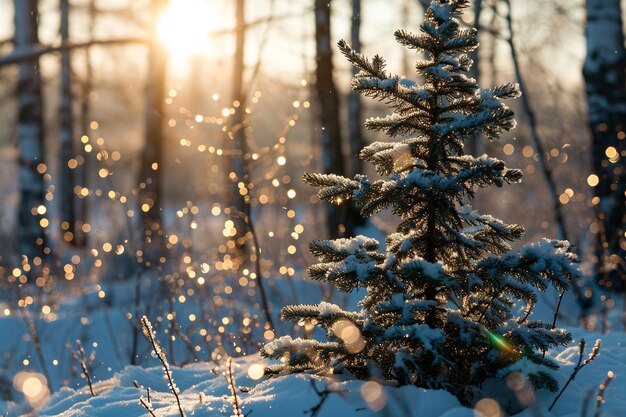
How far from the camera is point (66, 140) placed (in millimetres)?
15258

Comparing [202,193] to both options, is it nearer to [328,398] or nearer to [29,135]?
[29,135]

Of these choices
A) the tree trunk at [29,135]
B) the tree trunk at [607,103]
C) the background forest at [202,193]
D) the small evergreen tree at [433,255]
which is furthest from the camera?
the tree trunk at [29,135]

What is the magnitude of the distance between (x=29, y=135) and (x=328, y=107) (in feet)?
17.0

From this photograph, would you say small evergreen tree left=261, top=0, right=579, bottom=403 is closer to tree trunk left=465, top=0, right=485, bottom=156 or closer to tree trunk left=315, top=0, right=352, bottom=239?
tree trunk left=315, top=0, right=352, bottom=239

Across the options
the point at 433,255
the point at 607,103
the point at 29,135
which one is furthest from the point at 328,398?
the point at 29,135

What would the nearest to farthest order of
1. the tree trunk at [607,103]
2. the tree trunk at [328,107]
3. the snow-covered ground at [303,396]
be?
1. the snow-covered ground at [303,396]
2. the tree trunk at [607,103]
3. the tree trunk at [328,107]

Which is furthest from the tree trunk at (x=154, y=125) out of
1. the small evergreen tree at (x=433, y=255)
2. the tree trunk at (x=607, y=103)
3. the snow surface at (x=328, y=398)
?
the small evergreen tree at (x=433, y=255)

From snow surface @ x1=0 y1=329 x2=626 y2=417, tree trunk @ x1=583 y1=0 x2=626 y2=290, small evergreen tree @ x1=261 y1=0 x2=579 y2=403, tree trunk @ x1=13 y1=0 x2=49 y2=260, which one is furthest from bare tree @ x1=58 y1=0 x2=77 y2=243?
small evergreen tree @ x1=261 y1=0 x2=579 y2=403

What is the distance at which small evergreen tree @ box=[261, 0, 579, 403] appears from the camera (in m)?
3.04

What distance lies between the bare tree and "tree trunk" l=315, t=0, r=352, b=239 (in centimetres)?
607

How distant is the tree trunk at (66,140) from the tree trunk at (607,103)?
9722 mm

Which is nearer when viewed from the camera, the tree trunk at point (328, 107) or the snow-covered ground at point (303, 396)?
the snow-covered ground at point (303, 396)

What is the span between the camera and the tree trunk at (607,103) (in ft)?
28.0

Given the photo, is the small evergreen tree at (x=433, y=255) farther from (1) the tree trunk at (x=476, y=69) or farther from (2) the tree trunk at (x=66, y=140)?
(2) the tree trunk at (x=66, y=140)
